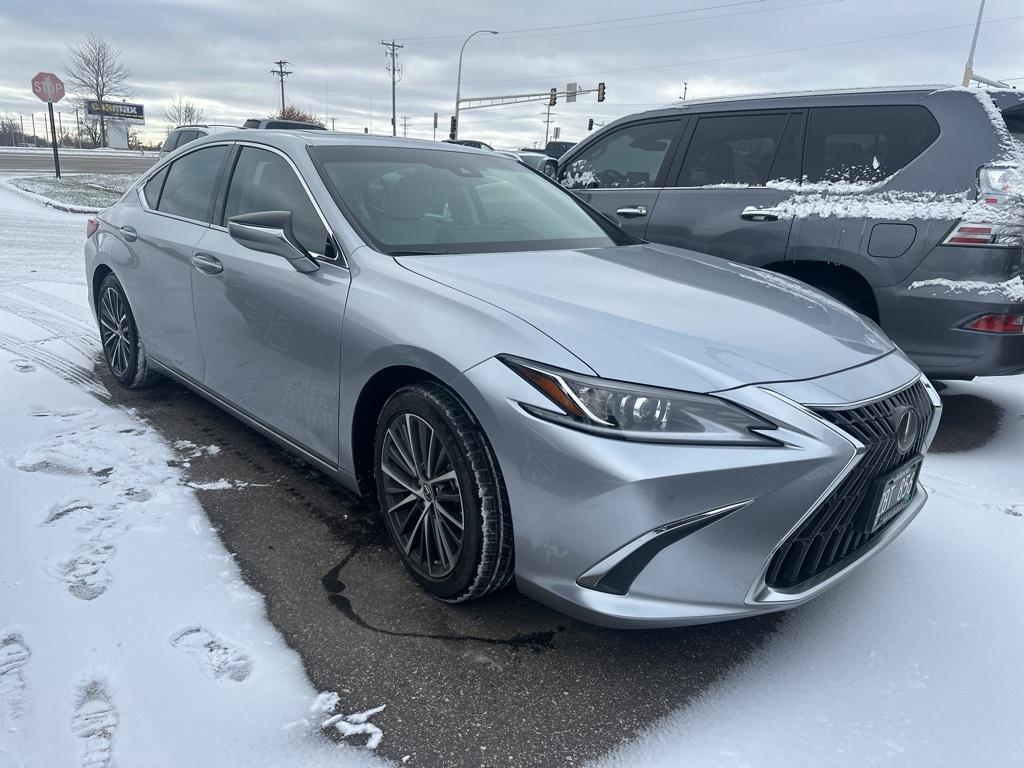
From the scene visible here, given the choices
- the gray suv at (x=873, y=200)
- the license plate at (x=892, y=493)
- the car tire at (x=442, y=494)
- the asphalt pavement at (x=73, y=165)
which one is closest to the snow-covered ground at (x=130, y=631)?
the car tire at (x=442, y=494)

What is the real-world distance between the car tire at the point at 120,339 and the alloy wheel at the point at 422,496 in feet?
8.15

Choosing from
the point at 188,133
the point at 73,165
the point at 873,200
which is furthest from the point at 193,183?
the point at 73,165

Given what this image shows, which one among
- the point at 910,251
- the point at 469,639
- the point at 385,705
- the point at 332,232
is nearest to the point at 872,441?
the point at 469,639

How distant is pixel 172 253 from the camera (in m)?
3.78

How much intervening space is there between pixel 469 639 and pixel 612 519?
0.75 metres

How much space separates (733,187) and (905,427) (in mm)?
2887

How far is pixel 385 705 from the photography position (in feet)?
6.66

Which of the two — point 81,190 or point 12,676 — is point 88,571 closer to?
point 12,676

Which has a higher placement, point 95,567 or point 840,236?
point 840,236

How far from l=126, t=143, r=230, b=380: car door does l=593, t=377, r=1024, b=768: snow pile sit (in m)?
2.86

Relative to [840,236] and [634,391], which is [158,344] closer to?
[634,391]

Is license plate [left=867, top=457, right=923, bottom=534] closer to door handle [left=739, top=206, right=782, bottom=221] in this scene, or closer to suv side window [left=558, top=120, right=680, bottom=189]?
door handle [left=739, top=206, right=782, bottom=221]

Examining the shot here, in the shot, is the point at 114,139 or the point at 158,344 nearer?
the point at 158,344

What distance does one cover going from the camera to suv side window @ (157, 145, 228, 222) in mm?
3758
